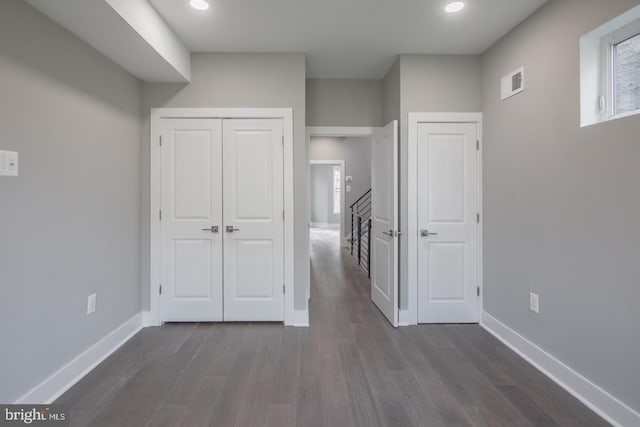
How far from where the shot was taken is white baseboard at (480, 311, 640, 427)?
5.99 feet

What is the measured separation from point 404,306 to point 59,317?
112 inches

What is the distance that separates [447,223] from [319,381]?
1961mm

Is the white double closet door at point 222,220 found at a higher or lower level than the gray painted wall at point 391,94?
lower

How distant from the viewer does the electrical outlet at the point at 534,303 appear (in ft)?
8.29

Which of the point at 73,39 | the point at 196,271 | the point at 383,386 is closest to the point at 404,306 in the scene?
the point at 383,386

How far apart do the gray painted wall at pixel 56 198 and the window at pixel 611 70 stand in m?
3.43

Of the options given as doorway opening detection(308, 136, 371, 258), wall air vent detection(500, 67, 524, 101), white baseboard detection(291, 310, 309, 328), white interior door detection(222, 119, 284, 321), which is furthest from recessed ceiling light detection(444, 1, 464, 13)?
doorway opening detection(308, 136, 371, 258)

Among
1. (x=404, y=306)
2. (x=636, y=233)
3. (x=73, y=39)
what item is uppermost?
(x=73, y=39)

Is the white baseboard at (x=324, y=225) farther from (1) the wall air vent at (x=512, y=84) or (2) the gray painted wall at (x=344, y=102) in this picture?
(1) the wall air vent at (x=512, y=84)

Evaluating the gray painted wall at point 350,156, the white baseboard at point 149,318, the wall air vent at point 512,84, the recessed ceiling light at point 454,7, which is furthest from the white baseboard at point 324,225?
the recessed ceiling light at point 454,7

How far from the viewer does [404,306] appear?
3.29 m

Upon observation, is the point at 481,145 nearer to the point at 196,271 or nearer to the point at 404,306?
the point at 404,306

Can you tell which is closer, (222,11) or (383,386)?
(383,386)

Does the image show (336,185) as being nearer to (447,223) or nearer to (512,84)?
(447,223)
